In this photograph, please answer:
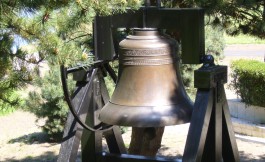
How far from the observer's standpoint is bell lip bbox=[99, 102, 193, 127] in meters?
3.20

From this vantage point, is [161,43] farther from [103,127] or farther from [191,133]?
[103,127]

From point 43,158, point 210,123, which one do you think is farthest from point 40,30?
point 43,158

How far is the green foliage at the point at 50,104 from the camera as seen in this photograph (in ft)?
26.9

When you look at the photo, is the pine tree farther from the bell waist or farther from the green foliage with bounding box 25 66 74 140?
the green foliage with bounding box 25 66 74 140

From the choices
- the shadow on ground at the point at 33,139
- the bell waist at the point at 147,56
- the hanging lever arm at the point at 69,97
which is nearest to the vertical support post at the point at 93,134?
the hanging lever arm at the point at 69,97

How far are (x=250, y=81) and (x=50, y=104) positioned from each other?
3257 millimetres

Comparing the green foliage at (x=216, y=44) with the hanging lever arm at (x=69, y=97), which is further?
the green foliage at (x=216, y=44)

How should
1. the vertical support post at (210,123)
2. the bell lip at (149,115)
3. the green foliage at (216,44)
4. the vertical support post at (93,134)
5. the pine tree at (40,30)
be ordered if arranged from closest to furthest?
the pine tree at (40,30)
the vertical support post at (210,123)
the bell lip at (149,115)
the vertical support post at (93,134)
the green foliage at (216,44)

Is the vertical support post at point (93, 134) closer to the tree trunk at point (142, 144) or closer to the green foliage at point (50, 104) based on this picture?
the tree trunk at point (142, 144)

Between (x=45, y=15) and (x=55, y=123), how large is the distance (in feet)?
18.6

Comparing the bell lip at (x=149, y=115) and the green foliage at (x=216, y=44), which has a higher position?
the bell lip at (x=149, y=115)

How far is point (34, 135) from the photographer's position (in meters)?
9.25

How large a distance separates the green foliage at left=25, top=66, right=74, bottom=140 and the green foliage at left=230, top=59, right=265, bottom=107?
2.98 m

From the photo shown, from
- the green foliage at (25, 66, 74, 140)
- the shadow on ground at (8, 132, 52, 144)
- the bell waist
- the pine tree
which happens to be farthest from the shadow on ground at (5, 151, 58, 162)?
the bell waist
